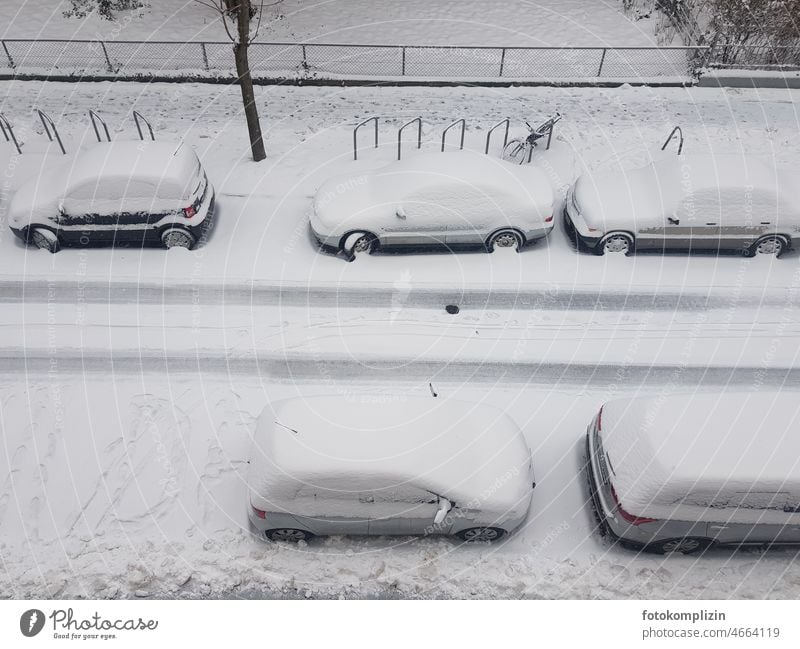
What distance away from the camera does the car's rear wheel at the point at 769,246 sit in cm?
1136

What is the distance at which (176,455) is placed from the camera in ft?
29.1

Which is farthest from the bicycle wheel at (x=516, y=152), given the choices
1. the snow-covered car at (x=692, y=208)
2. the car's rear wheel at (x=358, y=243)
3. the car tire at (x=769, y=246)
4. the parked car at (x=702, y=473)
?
the parked car at (x=702, y=473)

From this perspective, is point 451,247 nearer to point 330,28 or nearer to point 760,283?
point 760,283

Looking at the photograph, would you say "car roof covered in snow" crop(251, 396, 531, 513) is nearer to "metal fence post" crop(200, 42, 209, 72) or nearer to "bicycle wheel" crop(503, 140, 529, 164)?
"bicycle wheel" crop(503, 140, 529, 164)

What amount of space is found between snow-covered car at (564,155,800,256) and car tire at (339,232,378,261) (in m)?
4.20

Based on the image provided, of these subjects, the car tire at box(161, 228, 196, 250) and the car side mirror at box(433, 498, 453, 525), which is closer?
the car side mirror at box(433, 498, 453, 525)

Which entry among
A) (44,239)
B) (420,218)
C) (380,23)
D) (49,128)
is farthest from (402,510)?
(380,23)

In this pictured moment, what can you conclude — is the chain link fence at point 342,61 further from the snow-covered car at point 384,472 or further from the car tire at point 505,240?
A: the snow-covered car at point 384,472

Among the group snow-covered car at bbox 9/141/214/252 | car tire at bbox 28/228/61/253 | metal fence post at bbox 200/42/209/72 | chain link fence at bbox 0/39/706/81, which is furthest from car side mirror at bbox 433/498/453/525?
metal fence post at bbox 200/42/209/72

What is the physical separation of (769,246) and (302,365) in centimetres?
963

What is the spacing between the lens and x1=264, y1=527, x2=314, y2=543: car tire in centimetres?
774

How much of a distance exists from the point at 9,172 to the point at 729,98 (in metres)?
18.7

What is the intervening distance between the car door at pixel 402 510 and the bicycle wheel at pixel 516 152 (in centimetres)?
921

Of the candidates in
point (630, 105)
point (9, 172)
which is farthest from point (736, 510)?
point (9, 172)
